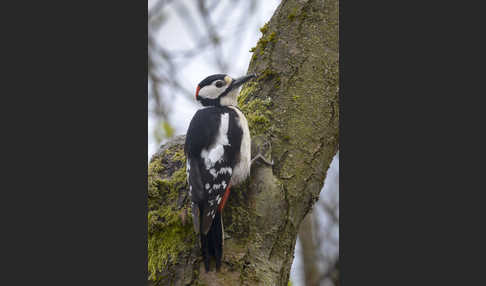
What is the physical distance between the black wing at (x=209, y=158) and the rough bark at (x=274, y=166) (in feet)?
0.45

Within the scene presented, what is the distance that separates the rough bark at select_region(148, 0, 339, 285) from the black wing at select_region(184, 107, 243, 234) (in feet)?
0.45

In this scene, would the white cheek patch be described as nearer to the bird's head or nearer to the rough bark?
the bird's head

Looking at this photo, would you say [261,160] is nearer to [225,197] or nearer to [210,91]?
[225,197]

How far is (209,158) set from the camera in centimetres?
272

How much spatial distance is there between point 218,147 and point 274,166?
373 mm

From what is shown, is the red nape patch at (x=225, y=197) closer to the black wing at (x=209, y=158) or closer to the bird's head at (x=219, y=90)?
the black wing at (x=209, y=158)

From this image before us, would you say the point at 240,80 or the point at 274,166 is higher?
the point at 240,80

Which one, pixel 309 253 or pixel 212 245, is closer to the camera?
pixel 212 245

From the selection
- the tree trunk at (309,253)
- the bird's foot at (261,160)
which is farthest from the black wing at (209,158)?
the tree trunk at (309,253)

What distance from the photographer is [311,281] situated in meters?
5.64

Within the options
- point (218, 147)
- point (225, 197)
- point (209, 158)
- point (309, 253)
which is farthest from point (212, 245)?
point (309, 253)

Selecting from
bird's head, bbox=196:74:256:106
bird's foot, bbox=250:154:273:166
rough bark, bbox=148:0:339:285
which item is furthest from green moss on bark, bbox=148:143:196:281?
bird's head, bbox=196:74:256:106

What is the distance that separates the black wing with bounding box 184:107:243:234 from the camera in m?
2.44

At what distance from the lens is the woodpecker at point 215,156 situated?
2.40 meters
